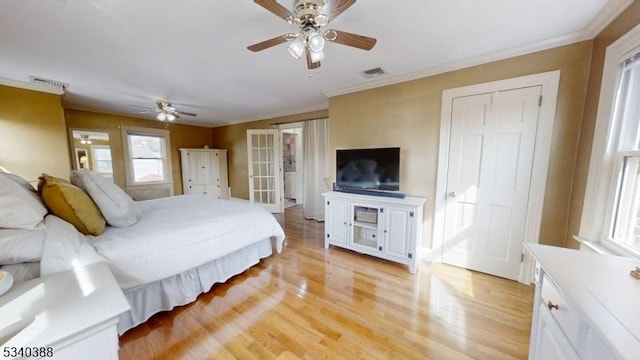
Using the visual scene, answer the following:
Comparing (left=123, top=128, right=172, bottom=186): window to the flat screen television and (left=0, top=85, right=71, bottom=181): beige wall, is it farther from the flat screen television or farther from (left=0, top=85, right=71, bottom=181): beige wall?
the flat screen television

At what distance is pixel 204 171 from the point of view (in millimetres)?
5730

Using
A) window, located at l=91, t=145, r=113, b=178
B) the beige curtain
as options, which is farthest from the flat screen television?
window, located at l=91, t=145, r=113, b=178

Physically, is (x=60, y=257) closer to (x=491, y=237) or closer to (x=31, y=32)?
(x=31, y=32)

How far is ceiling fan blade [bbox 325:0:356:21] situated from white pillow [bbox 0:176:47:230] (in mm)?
2065

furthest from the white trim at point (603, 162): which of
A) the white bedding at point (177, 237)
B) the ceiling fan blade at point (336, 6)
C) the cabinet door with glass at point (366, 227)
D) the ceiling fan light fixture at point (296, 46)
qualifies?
the white bedding at point (177, 237)

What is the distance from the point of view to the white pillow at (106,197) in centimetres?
168

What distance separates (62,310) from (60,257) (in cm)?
51

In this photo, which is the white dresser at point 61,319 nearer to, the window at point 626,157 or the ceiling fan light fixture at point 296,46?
the ceiling fan light fixture at point 296,46

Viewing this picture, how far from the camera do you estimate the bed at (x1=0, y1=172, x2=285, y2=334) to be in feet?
3.85

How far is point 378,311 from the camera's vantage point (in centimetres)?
180

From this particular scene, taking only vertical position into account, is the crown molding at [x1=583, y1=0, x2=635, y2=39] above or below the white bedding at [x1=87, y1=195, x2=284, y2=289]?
above

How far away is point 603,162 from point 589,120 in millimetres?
437

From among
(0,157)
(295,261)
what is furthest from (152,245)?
(0,157)

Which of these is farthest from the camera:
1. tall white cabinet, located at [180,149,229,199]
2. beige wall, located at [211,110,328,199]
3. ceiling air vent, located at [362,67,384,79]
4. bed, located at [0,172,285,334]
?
beige wall, located at [211,110,328,199]
